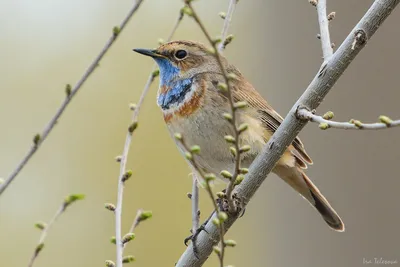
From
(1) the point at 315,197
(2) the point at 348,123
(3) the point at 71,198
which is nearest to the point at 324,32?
(2) the point at 348,123

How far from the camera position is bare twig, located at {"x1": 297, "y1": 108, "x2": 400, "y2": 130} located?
2.07 m

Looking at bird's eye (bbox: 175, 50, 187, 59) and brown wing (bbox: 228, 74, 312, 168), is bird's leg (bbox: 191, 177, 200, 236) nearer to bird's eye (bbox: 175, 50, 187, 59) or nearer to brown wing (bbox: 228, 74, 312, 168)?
brown wing (bbox: 228, 74, 312, 168)

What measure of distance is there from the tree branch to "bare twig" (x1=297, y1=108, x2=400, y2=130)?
4 cm

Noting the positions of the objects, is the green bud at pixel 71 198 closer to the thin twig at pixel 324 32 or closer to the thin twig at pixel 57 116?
the thin twig at pixel 57 116

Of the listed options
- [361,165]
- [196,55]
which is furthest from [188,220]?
[196,55]

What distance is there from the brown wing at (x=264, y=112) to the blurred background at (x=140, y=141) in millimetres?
777

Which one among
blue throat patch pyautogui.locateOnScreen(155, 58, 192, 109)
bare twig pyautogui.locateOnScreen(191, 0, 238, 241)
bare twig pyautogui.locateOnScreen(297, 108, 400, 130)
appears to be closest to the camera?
bare twig pyautogui.locateOnScreen(297, 108, 400, 130)

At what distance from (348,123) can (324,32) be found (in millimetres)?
532

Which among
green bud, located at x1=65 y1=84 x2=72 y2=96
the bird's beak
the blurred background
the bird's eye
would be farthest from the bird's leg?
the blurred background

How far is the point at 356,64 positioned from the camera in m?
4.13

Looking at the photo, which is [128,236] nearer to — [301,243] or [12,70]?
[301,243]

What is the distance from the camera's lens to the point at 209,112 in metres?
3.22

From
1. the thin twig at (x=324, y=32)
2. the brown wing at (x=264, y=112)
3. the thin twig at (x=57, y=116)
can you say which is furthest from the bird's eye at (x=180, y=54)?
the thin twig at (x=57, y=116)

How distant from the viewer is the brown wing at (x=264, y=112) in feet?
11.2
